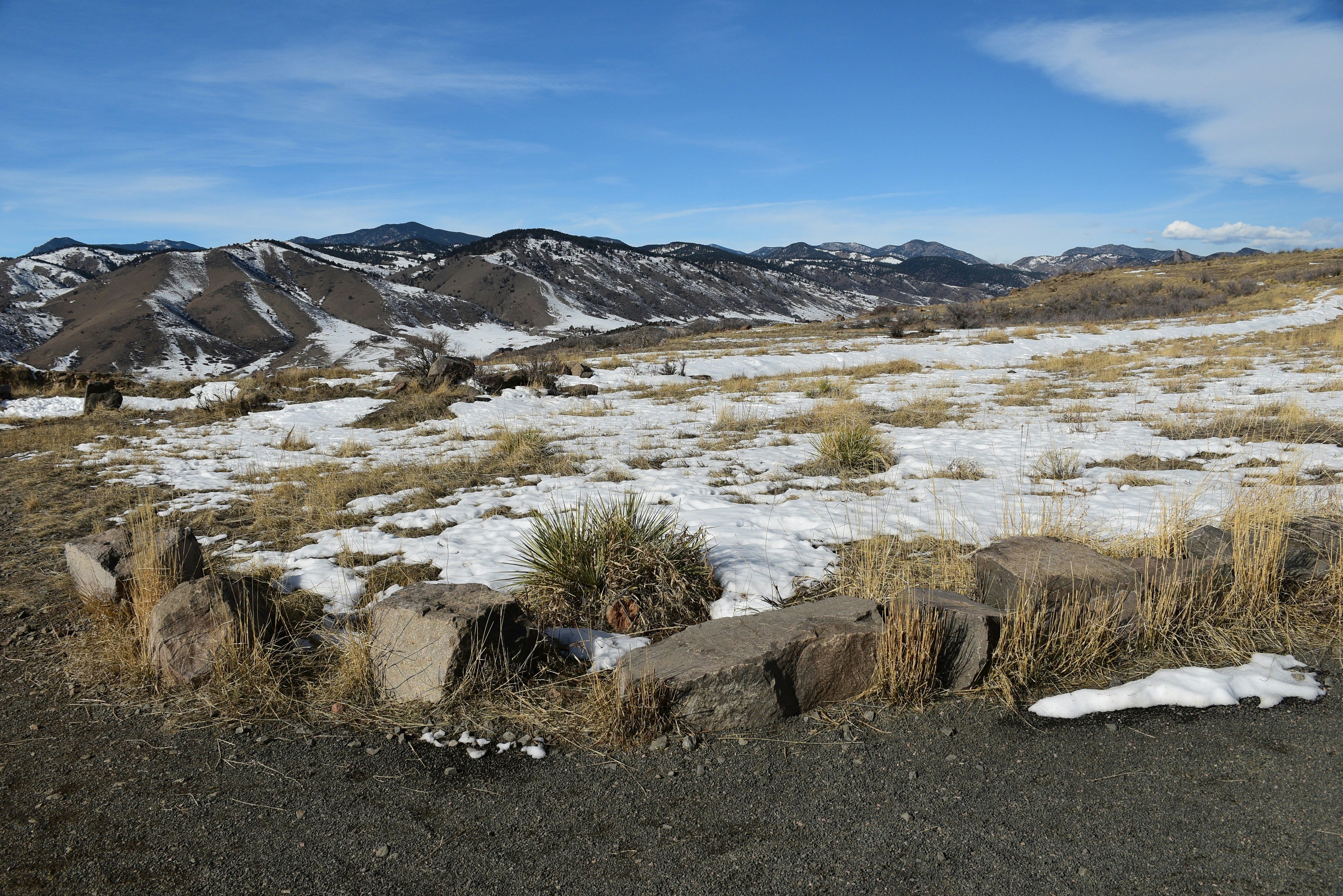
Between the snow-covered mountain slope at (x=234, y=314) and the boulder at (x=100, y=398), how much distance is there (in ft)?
153

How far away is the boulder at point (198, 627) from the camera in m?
3.71

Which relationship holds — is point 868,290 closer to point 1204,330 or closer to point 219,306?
point 219,306

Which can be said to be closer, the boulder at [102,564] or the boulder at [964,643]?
the boulder at [964,643]

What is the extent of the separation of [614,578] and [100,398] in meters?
15.6

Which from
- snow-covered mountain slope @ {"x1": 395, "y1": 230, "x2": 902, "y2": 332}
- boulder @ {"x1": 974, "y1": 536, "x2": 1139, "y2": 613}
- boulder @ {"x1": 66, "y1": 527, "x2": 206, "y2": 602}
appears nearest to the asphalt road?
boulder @ {"x1": 974, "y1": 536, "x2": 1139, "y2": 613}

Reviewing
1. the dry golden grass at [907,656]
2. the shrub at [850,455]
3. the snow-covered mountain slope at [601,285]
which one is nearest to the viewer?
the dry golden grass at [907,656]

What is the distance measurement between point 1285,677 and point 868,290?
163 meters

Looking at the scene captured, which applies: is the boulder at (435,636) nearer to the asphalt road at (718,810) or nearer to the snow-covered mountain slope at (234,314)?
the asphalt road at (718,810)

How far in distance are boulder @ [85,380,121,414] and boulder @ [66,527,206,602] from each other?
1230 centimetres

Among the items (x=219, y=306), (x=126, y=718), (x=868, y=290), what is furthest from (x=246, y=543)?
(x=868, y=290)

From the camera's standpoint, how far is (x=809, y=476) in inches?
313

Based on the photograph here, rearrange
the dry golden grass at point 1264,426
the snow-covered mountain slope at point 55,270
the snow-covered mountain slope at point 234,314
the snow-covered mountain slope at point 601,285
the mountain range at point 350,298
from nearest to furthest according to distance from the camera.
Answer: the dry golden grass at point 1264,426 → the snow-covered mountain slope at point 234,314 → the mountain range at point 350,298 → the snow-covered mountain slope at point 55,270 → the snow-covered mountain slope at point 601,285

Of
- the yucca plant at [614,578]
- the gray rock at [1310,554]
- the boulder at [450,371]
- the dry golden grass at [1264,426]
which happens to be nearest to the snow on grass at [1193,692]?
the gray rock at [1310,554]

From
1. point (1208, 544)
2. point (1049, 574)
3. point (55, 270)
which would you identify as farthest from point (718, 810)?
point (55, 270)
